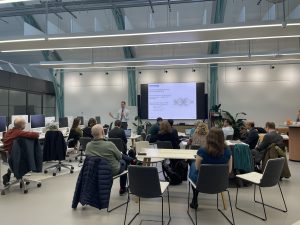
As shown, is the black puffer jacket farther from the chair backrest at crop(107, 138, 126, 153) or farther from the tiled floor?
the chair backrest at crop(107, 138, 126, 153)

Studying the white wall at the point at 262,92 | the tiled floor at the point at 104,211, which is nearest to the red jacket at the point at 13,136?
the tiled floor at the point at 104,211

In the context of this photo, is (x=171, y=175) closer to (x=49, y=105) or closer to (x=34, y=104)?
(x=34, y=104)

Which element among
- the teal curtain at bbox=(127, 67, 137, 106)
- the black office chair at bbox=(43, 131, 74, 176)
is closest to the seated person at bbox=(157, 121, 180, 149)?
the black office chair at bbox=(43, 131, 74, 176)

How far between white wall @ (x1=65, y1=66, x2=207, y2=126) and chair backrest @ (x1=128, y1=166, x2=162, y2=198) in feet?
29.3

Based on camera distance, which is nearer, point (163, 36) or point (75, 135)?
point (163, 36)

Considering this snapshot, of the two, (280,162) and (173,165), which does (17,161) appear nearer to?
(173,165)

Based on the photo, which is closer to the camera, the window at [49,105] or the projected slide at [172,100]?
the projected slide at [172,100]

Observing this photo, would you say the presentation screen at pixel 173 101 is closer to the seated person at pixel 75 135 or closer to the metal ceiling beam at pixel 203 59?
the metal ceiling beam at pixel 203 59

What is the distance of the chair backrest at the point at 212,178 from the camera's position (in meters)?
2.98

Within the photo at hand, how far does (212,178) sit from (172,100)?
27.4 feet

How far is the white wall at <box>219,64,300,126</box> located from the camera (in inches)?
421

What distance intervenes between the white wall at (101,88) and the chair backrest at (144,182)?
8.94m

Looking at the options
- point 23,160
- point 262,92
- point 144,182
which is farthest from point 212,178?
point 262,92

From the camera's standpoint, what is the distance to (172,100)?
37.1 ft
